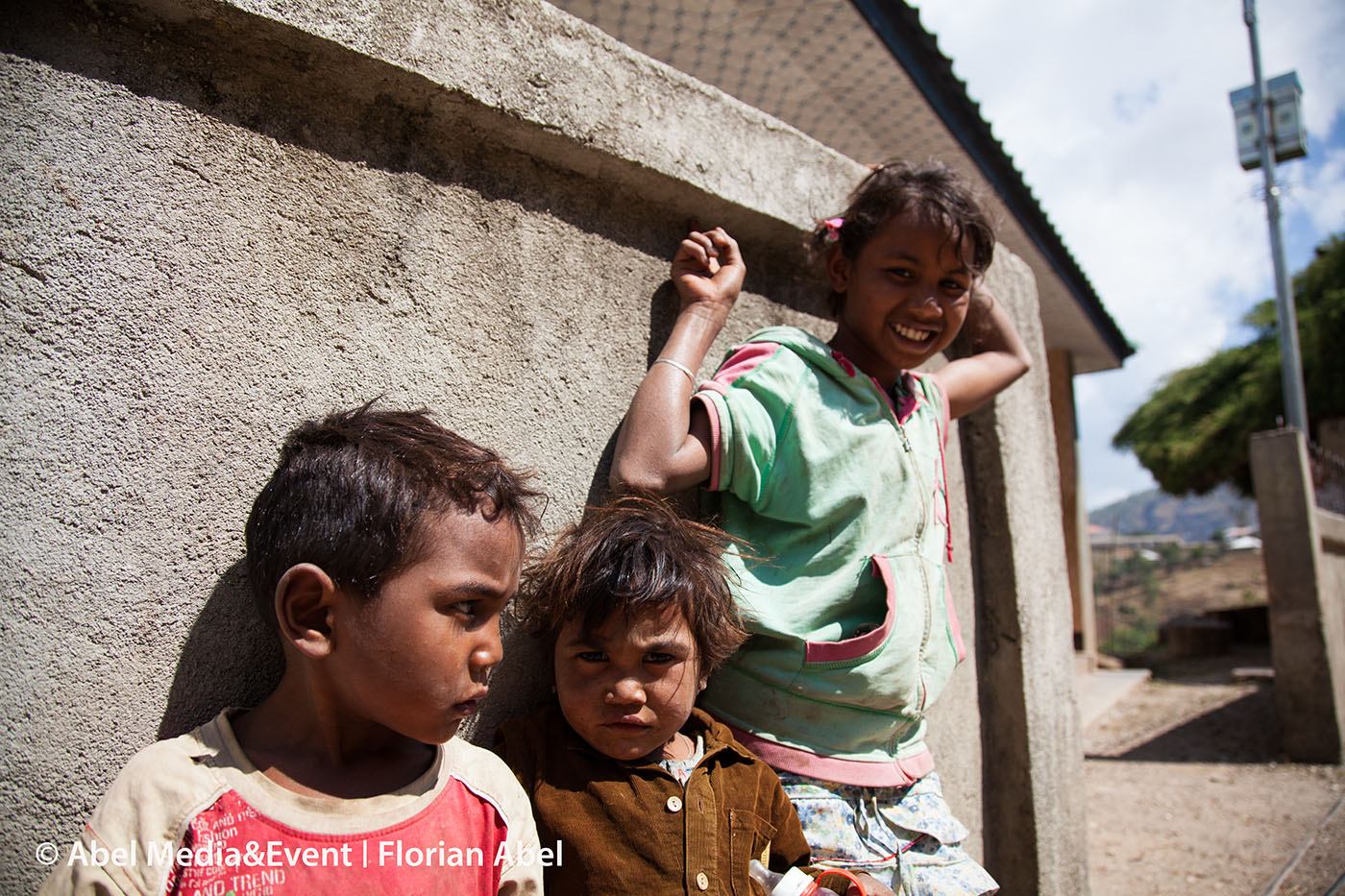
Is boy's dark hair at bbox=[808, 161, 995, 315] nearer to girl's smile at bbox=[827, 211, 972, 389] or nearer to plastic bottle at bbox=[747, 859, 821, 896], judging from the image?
girl's smile at bbox=[827, 211, 972, 389]

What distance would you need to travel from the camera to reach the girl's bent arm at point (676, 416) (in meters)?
1.47

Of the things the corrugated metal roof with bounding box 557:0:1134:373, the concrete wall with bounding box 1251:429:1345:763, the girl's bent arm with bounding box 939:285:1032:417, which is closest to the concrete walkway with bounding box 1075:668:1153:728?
the concrete wall with bounding box 1251:429:1345:763

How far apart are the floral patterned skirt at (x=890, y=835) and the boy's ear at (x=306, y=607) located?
85 centimetres

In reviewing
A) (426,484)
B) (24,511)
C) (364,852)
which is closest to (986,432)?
(426,484)

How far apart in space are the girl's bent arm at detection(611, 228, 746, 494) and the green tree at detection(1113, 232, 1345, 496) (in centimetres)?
1322

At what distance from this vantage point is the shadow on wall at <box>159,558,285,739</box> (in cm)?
121

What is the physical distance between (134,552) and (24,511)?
0.13 m

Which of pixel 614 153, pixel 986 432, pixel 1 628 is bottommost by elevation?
pixel 1 628

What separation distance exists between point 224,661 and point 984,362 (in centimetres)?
175

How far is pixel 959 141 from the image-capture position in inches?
146

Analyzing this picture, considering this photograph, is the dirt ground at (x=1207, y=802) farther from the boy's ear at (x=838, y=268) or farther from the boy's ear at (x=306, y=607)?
the boy's ear at (x=306, y=607)

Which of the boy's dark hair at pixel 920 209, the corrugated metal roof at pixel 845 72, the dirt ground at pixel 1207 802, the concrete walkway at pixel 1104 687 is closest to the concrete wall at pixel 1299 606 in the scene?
the dirt ground at pixel 1207 802

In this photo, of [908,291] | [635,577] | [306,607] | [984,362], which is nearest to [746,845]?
[635,577]

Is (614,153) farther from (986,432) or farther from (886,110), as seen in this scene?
(886,110)
